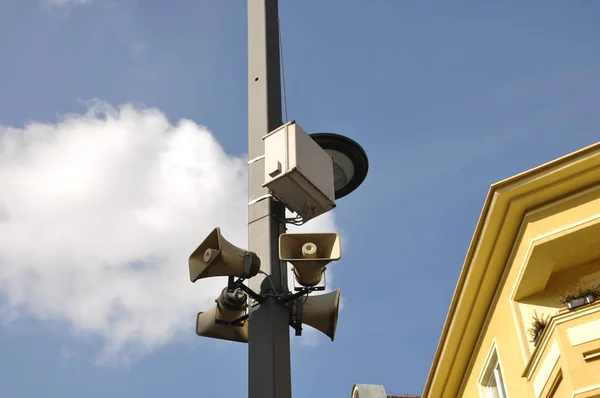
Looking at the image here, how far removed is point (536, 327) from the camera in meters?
12.0

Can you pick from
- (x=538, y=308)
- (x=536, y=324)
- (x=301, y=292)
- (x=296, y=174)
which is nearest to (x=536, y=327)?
(x=536, y=324)

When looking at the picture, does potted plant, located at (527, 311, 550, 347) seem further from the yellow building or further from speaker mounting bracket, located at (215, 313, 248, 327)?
speaker mounting bracket, located at (215, 313, 248, 327)

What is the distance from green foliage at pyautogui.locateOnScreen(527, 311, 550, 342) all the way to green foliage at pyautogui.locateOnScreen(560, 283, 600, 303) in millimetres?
456

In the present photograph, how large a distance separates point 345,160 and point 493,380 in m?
9.11

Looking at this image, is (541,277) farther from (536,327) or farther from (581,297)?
(581,297)

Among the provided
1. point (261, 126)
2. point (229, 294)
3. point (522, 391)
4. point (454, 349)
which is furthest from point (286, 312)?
point (454, 349)

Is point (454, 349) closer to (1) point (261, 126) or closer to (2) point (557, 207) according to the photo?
(2) point (557, 207)

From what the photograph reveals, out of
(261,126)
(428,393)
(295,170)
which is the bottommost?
(295,170)

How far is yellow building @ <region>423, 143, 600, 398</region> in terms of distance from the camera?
10484 mm

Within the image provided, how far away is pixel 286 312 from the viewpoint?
4.93 metres

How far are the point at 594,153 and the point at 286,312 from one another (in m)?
7.64

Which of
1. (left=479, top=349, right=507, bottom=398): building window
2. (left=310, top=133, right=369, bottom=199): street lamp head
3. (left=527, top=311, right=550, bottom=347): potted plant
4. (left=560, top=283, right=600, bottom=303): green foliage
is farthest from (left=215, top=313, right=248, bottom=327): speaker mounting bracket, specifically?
(left=479, top=349, right=507, bottom=398): building window

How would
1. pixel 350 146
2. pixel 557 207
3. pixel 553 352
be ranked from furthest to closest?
pixel 557 207, pixel 553 352, pixel 350 146

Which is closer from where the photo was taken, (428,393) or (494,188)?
(494,188)
